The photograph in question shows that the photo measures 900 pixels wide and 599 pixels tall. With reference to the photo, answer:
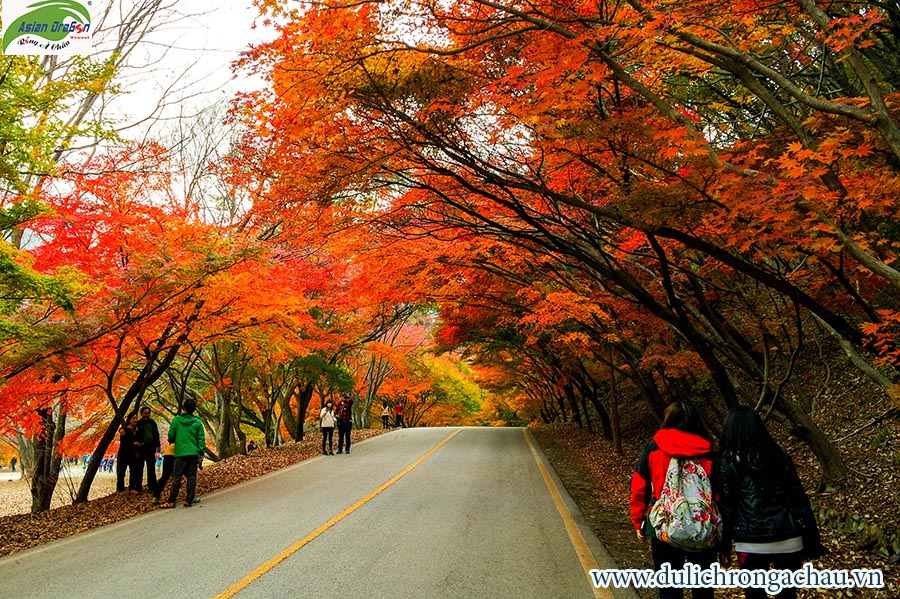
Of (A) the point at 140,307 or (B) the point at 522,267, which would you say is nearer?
(A) the point at 140,307

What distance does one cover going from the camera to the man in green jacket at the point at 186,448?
921cm

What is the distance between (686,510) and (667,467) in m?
0.27

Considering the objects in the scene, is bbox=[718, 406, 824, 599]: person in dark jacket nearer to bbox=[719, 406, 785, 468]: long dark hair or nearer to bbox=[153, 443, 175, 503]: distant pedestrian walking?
bbox=[719, 406, 785, 468]: long dark hair

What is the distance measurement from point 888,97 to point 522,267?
848 cm

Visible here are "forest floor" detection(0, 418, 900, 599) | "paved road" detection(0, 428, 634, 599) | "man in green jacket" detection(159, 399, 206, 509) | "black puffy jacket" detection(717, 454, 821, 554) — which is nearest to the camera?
"black puffy jacket" detection(717, 454, 821, 554)

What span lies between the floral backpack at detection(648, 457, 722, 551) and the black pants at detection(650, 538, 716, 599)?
7cm

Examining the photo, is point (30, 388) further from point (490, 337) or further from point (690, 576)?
point (490, 337)

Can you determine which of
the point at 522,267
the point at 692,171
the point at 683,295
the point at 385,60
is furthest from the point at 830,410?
the point at 385,60

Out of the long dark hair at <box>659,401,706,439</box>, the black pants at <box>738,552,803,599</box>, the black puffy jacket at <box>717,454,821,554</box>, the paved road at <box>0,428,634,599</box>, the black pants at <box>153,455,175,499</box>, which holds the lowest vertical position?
the paved road at <box>0,428,634,599</box>

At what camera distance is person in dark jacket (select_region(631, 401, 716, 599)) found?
3354 mm

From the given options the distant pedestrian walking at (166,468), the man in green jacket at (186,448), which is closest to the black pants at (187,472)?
the man in green jacket at (186,448)

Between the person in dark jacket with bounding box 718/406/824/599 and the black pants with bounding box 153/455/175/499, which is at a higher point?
the person in dark jacket with bounding box 718/406/824/599

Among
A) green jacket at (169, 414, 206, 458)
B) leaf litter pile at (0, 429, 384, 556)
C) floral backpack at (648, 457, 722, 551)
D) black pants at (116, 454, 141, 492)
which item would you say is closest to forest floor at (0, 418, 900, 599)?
leaf litter pile at (0, 429, 384, 556)

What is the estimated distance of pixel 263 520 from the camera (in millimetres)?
7730
